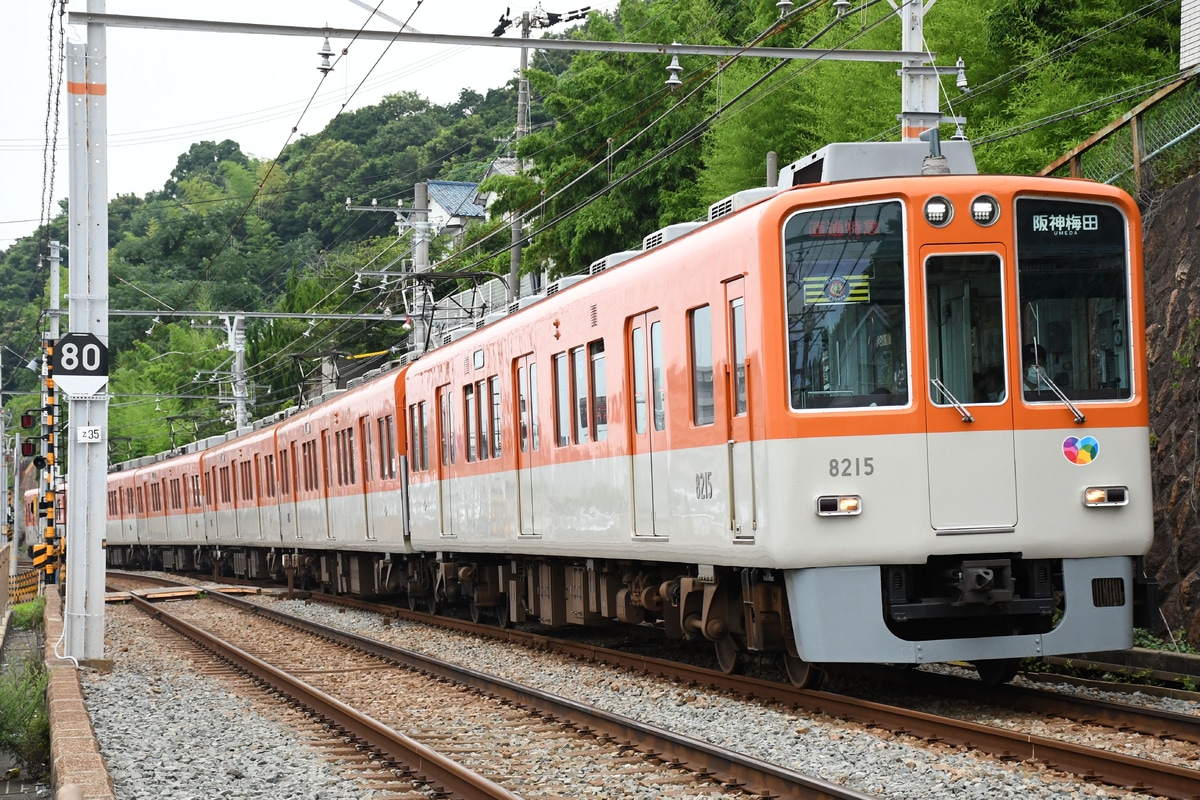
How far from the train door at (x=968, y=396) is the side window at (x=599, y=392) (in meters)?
3.44

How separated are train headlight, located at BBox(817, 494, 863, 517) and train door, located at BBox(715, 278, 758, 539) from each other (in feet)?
1.60

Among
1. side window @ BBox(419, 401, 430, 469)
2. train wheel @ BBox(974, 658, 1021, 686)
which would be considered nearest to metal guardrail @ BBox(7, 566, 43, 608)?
side window @ BBox(419, 401, 430, 469)

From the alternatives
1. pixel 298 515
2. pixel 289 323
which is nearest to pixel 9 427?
pixel 289 323

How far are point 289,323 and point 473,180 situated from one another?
783 inches

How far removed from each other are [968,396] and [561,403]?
464 cm

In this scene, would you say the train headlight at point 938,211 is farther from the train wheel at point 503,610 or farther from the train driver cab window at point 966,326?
the train wheel at point 503,610

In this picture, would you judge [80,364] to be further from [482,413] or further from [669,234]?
[669,234]

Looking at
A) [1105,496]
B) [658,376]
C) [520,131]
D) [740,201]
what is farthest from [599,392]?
[520,131]

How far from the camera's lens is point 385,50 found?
13461 mm

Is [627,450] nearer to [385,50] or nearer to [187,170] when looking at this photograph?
[385,50]

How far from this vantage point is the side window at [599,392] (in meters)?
11.5

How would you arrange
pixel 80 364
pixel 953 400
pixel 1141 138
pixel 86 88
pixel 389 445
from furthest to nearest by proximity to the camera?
pixel 389 445, pixel 1141 138, pixel 86 88, pixel 80 364, pixel 953 400

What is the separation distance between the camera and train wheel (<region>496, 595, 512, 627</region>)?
15.9 m

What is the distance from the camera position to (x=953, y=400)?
848 cm
